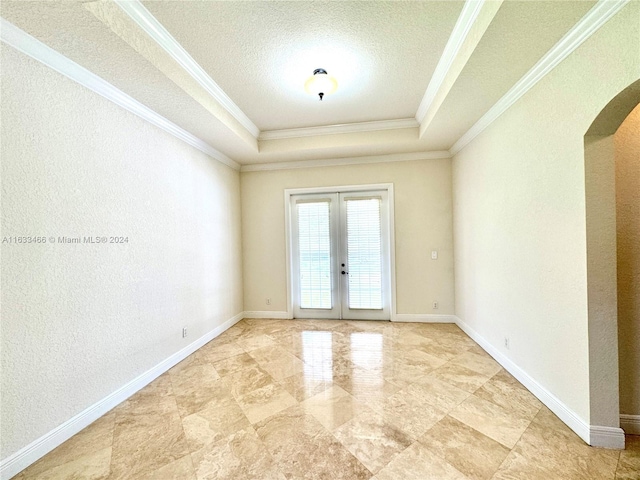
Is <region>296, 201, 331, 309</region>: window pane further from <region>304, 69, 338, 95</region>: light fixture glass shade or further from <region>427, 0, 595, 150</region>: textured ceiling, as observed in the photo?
<region>427, 0, 595, 150</region>: textured ceiling

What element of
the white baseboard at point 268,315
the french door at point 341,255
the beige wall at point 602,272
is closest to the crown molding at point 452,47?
the beige wall at point 602,272

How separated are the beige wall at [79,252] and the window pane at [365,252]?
252 cm

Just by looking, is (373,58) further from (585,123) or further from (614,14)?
(585,123)

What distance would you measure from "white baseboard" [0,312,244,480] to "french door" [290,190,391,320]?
2.19 m

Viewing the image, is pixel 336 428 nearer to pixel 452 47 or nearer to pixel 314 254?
pixel 314 254

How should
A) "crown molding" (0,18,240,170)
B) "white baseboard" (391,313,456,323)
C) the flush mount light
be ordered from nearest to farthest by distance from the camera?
"crown molding" (0,18,240,170) → the flush mount light → "white baseboard" (391,313,456,323)

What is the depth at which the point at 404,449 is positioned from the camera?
5.33ft

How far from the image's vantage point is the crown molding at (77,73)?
153 cm

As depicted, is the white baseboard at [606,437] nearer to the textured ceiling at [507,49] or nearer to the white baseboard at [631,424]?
the white baseboard at [631,424]

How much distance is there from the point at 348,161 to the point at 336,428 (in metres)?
3.62

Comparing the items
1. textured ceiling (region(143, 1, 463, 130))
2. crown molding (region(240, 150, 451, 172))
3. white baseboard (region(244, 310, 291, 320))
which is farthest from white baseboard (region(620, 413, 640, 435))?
white baseboard (region(244, 310, 291, 320))

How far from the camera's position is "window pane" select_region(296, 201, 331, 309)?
4.30 m

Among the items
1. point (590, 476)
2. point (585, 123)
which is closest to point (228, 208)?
point (585, 123)

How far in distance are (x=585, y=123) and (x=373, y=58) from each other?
167 cm
